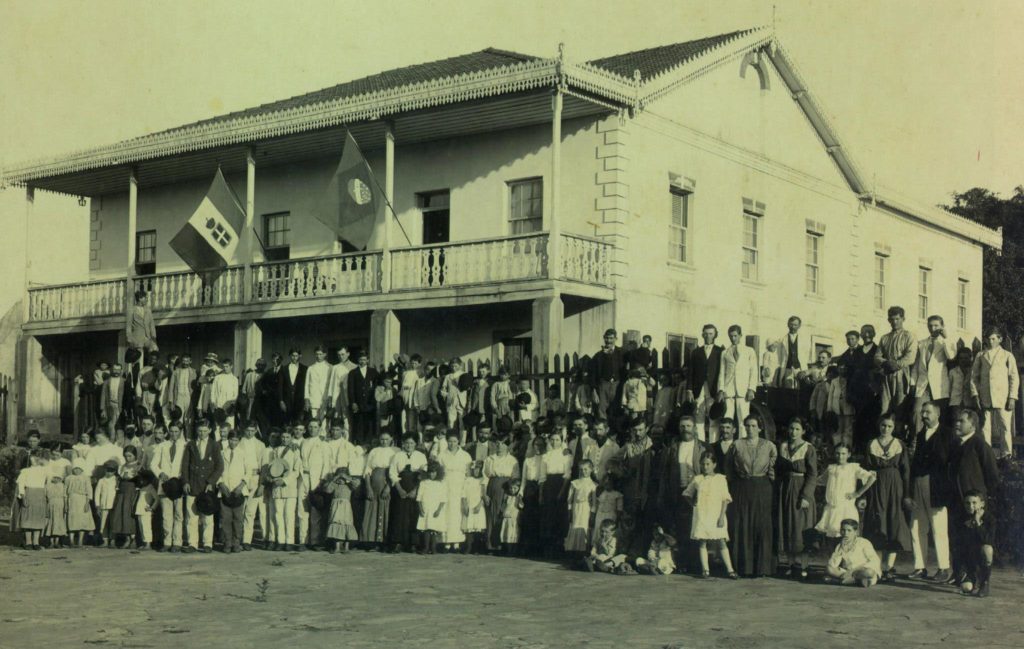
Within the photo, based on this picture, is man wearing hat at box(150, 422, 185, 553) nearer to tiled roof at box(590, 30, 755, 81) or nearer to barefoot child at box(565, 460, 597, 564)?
barefoot child at box(565, 460, 597, 564)

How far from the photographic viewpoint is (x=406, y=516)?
15.9 m

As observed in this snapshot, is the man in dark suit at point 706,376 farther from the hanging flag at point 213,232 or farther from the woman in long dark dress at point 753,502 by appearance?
the hanging flag at point 213,232

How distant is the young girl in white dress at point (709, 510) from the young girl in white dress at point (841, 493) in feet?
3.20

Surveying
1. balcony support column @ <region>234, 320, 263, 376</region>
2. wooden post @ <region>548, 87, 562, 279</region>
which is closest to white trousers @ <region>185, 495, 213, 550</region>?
→ wooden post @ <region>548, 87, 562, 279</region>

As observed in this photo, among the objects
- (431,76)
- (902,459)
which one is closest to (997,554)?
(902,459)

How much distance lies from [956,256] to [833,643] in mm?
25748

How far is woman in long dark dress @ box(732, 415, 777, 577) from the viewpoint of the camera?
42.7 ft

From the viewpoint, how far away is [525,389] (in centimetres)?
1734

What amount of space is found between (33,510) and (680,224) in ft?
40.0

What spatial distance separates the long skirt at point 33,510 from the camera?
1659 centimetres

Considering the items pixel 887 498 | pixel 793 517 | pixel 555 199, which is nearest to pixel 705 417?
pixel 793 517

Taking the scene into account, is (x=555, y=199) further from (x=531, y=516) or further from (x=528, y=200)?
(x=531, y=516)

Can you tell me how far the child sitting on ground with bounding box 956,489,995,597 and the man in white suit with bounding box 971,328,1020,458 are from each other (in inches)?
104

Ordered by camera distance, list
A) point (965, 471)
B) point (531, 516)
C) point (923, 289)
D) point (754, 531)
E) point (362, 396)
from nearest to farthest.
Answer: point (965, 471) < point (754, 531) < point (531, 516) < point (362, 396) < point (923, 289)
